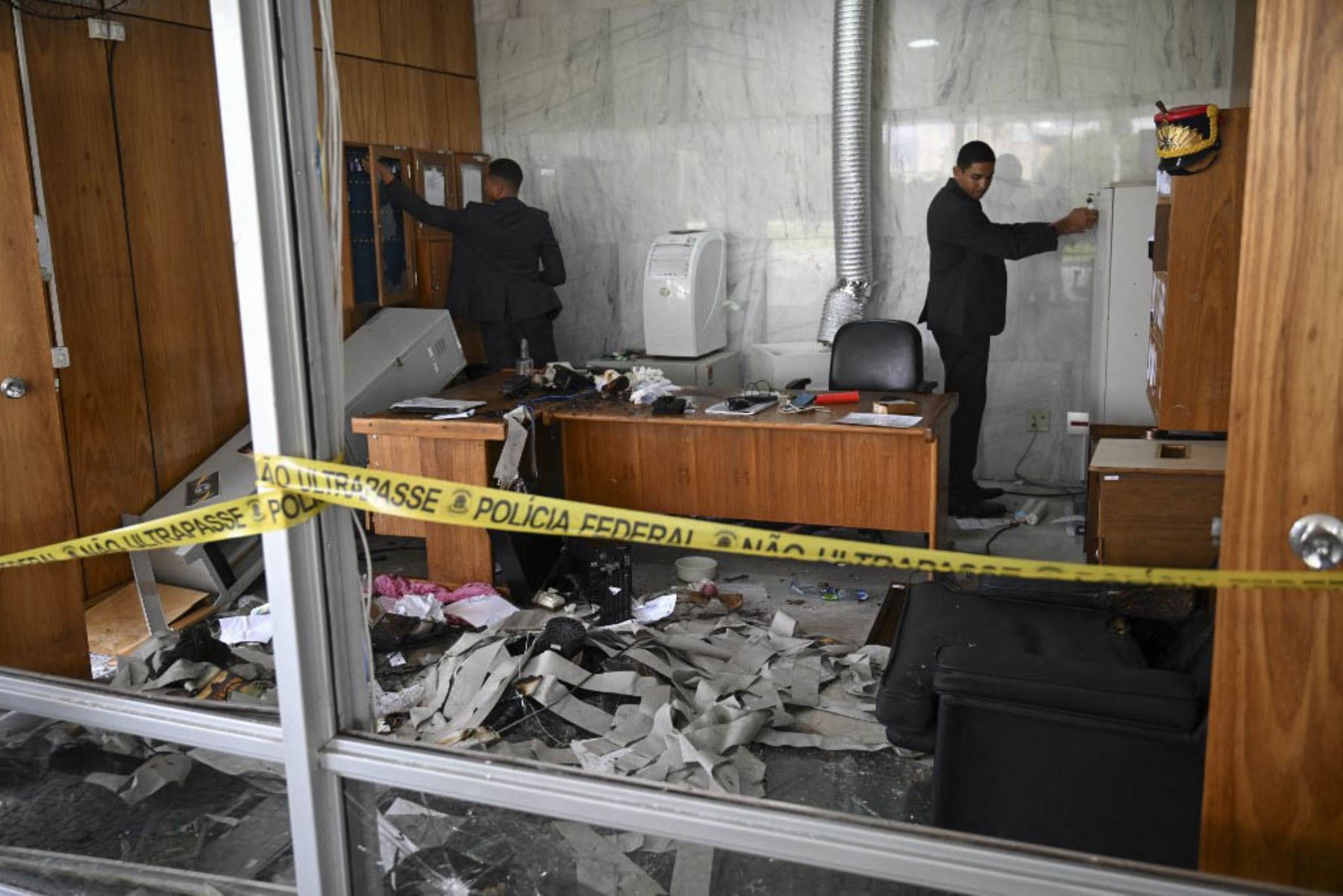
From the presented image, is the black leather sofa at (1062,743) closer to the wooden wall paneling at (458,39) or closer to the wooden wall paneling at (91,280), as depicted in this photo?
the wooden wall paneling at (91,280)

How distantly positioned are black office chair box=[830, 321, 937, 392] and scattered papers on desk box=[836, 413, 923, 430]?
0.63m

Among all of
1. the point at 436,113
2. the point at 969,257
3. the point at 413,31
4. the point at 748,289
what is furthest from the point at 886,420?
the point at 413,31

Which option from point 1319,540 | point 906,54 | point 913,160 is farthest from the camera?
point 913,160

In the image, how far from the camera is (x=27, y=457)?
10.2 ft

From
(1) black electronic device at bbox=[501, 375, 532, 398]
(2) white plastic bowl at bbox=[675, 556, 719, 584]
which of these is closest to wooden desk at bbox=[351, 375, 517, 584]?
(1) black electronic device at bbox=[501, 375, 532, 398]

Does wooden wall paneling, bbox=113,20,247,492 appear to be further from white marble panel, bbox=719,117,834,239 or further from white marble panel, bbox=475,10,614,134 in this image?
white marble panel, bbox=719,117,834,239

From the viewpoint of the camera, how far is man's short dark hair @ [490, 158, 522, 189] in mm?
6402

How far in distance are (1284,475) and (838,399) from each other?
3584 mm

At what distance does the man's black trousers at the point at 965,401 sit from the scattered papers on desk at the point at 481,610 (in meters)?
2.54

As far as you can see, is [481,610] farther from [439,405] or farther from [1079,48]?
[1079,48]

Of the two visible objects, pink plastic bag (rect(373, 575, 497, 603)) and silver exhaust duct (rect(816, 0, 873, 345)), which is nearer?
pink plastic bag (rect(373, 575, 497, 603))

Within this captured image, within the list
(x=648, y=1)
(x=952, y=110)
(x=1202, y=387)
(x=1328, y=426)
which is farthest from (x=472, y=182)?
(x=1328, y=426)

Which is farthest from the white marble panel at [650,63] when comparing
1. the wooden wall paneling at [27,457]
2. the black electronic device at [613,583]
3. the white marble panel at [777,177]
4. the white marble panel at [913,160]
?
the wooden wall paneling at [27,457]

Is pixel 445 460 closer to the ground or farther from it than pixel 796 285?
closer to the ground
